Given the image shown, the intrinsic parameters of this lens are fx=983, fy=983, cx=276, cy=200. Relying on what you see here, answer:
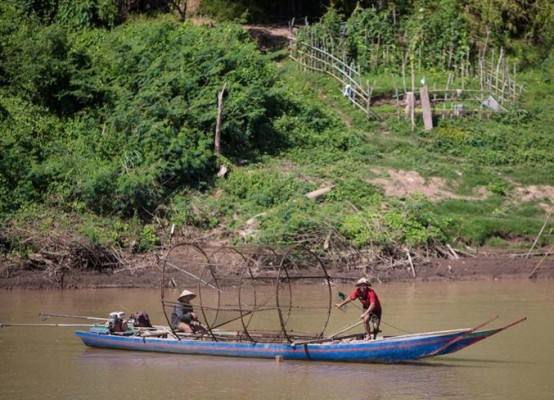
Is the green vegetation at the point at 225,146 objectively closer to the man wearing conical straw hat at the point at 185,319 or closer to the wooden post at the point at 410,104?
the wooden post at the point at 410,104

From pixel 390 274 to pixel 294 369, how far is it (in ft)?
23.9

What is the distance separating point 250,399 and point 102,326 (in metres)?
4.09

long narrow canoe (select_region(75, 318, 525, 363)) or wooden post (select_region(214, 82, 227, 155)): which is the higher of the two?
wooden post (select_region(214, 82, 227, 155))

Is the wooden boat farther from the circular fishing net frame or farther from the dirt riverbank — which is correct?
the dirt riverbank

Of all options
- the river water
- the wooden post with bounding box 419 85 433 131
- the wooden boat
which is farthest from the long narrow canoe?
the wooden post with bounding box 419 85 433 131

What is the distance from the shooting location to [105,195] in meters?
22.4

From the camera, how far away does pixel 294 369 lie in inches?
550

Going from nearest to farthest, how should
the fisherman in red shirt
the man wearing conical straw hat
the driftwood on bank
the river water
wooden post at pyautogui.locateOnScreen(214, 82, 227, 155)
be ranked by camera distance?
the river water < the fisherman in red shirt < the man wearing conical straw hat < the driftwood on bank < wooden post at pyautogui.locateOnScreen(214, 82, 227, 155)

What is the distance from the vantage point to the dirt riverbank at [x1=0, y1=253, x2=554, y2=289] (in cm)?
2041

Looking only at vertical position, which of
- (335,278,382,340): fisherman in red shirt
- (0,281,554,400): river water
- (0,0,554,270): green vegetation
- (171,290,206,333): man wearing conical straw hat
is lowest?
(0,281,554,400): river water

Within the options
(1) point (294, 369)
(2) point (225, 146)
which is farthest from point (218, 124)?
(1) point (294, 369)

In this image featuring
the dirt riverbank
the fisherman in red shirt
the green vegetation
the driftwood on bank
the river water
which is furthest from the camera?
the green vegetation

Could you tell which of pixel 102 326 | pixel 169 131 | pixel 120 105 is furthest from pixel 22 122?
pixel 102 326

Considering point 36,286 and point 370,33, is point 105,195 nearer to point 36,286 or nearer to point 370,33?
point 36,286
